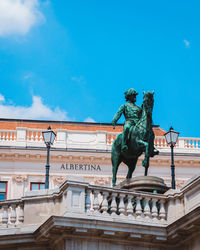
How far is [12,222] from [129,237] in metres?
3.17

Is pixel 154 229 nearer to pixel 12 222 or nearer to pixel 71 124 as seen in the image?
pixel 12 222

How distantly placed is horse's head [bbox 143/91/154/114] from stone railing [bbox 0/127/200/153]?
20321mm

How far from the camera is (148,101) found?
58.9ft

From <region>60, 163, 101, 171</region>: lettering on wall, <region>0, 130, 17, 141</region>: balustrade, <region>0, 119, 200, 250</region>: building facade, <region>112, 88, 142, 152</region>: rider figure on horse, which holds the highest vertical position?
<region>0, 130, 17, 141</region>: balustrade

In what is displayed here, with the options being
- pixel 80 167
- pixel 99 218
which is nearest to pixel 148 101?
pixel 99 218

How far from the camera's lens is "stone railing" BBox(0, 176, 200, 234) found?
1467 cm

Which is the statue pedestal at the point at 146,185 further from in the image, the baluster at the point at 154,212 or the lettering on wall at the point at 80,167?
the lettering on wall at the point at 80,167

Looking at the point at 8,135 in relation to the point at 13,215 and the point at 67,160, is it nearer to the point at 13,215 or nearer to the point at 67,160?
the point at 67,160

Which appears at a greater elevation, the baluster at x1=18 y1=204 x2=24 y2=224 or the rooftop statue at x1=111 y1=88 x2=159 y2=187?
the rooftop statue at x1=111 y1=88 x2=159 y2=187

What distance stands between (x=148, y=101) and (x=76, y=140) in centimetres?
2126

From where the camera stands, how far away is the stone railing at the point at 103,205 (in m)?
14.7

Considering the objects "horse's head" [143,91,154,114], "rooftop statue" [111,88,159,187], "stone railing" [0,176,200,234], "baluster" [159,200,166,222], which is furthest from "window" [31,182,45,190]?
"baluster" [159,200,166,222]

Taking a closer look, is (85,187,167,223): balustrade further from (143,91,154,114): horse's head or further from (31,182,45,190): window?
(31,182,45,190): window

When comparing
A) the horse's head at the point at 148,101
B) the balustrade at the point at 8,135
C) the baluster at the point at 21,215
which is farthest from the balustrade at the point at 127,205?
the balustrade at the point at 8,135
